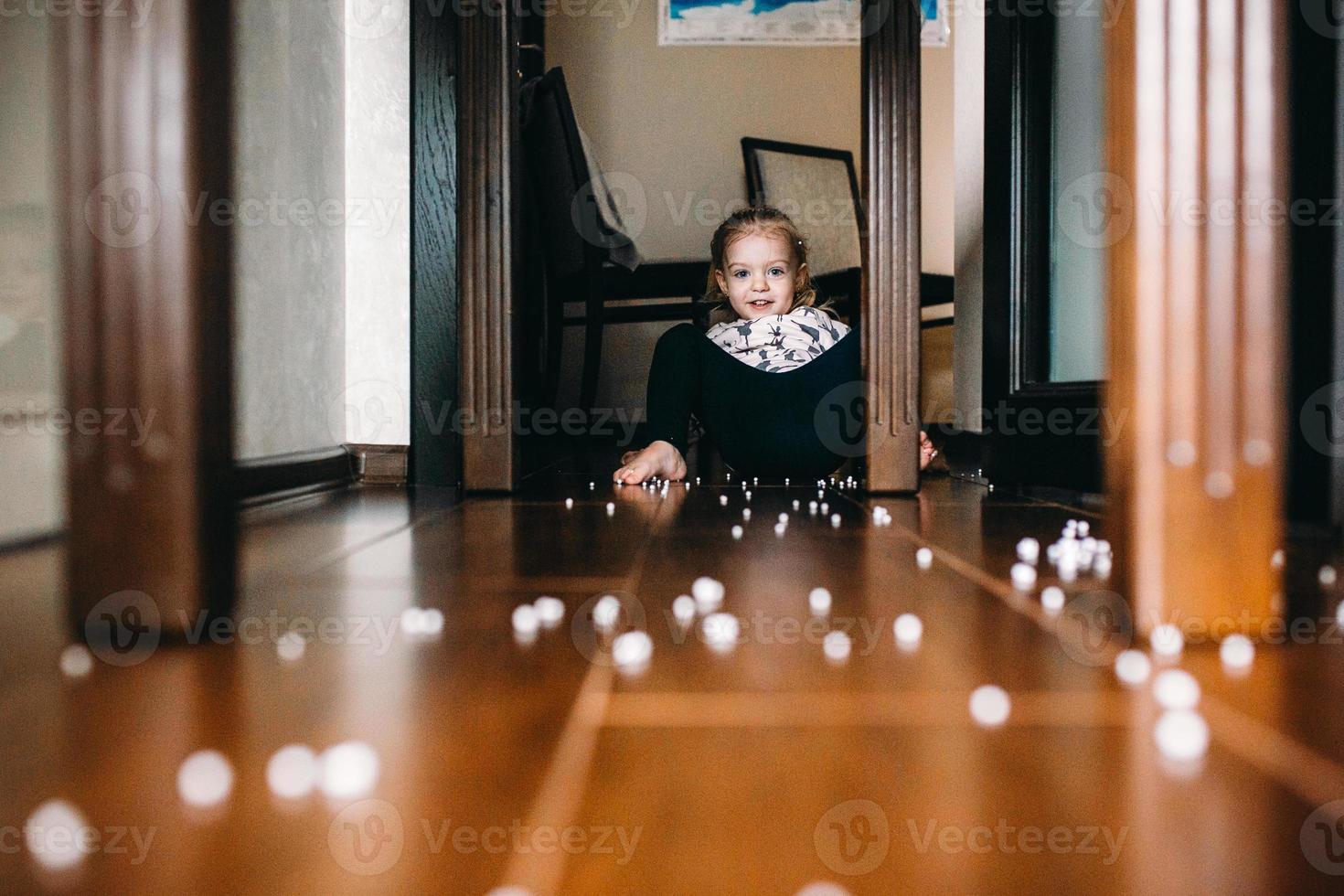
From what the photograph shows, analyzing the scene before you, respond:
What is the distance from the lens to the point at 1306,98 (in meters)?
1.15

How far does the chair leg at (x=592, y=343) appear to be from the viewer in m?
2.89

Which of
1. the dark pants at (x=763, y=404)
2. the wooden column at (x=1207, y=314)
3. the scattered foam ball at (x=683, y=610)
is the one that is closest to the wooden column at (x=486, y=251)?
the dark pants at (x=763, y=404)

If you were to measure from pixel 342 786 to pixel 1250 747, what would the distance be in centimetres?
38

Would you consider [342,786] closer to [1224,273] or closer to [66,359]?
[66,359]

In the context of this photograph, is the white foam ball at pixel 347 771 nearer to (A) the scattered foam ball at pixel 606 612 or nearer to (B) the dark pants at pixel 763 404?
(A) the scattered foam ball at pixel 606 612

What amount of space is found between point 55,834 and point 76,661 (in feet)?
0.81

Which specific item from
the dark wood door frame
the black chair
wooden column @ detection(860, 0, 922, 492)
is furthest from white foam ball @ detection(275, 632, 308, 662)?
the black chair

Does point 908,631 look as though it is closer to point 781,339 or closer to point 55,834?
point 55,834

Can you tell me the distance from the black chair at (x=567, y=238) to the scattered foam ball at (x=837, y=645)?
212 centimetres

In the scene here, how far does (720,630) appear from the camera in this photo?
616 mm

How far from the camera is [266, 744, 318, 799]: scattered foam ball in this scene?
36 centimetres

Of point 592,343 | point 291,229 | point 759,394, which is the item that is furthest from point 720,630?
point 592,343

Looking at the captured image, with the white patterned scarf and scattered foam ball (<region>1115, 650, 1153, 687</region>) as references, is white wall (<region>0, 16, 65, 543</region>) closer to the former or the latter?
scattered foam ball (<region>1115, 650, 1153, 687</region>)

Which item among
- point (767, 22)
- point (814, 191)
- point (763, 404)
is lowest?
point (763, 404)
